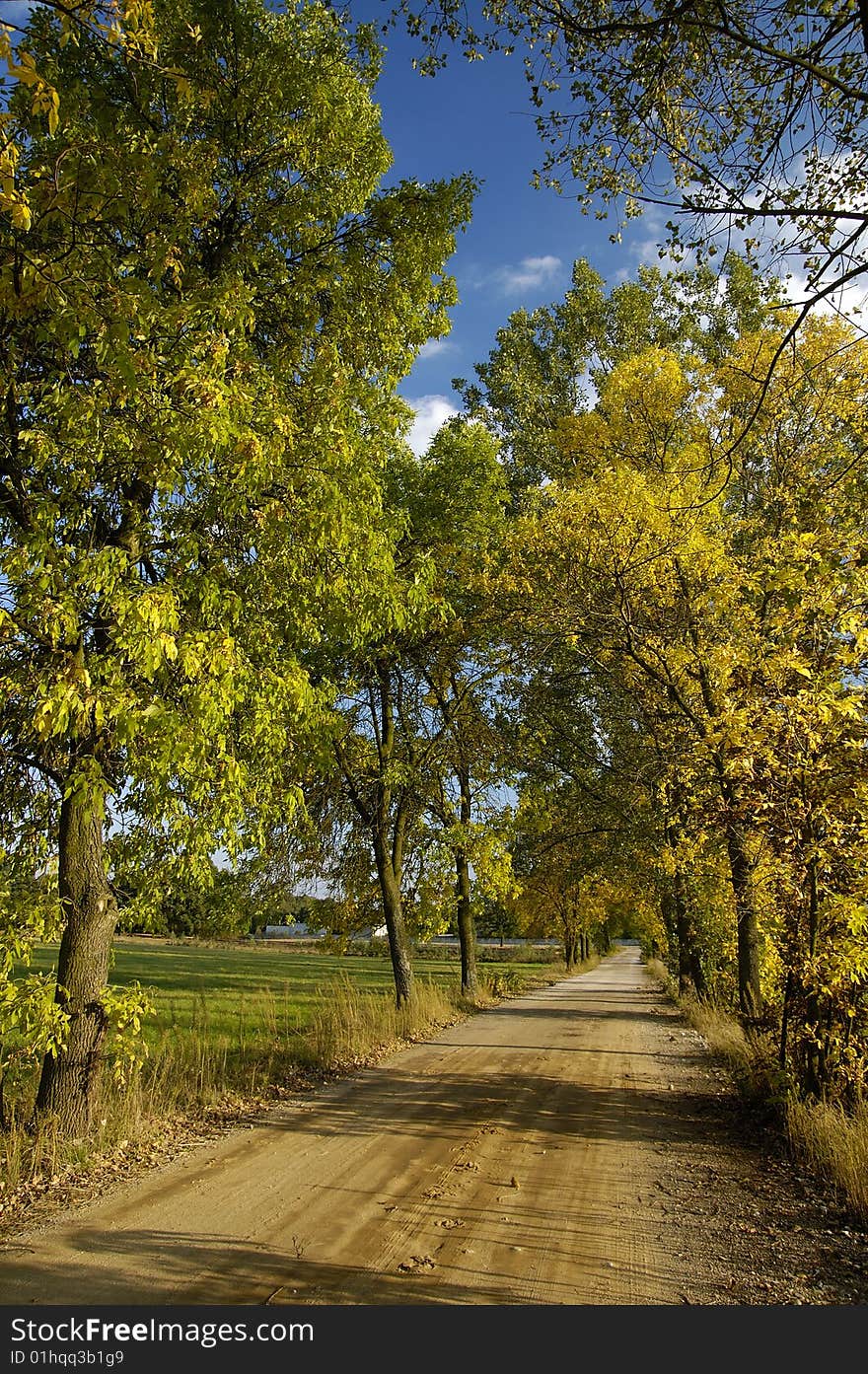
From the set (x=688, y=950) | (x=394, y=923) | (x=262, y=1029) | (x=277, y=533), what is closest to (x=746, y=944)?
(x=394, y=923)

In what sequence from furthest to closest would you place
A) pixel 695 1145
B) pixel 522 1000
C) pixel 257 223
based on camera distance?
pixel 522 1000
pixel 257 223
pixel 695 1145

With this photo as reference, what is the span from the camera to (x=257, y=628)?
7250 millimetres

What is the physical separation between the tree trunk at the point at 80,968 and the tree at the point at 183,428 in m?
0.02

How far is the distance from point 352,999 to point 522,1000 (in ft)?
35.2

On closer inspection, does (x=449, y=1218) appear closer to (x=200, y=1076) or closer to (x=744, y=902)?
(x=200, y=1076)

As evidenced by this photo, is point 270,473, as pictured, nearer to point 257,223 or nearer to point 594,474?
point 257,223

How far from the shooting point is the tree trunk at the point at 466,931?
17.4 metres

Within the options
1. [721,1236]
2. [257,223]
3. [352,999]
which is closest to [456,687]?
[352,999]

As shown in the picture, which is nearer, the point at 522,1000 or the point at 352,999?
the point at 352,999

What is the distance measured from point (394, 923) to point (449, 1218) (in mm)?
10424

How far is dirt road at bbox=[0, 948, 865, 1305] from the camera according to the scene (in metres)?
3.92

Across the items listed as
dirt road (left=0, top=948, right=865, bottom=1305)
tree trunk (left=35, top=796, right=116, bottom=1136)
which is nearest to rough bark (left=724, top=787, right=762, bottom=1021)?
dirt road (left=0, top=948, right=865, bottom=1305)

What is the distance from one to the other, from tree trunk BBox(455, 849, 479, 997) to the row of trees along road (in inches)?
242

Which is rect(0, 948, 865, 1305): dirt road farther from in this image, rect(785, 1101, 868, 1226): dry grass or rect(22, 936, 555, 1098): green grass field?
rect(22, 936, 555, 1098): green grass field
